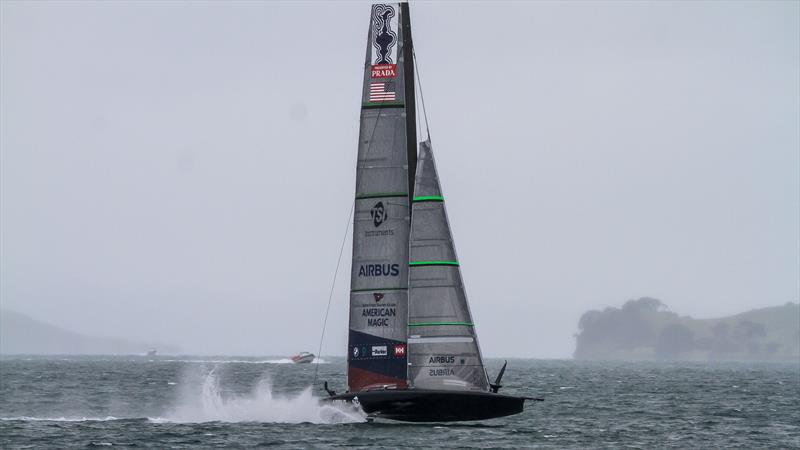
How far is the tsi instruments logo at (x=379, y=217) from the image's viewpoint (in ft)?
121

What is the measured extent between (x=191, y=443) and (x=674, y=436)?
1640 cm

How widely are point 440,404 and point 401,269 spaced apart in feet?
13.6

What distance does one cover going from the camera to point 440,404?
1407 inches

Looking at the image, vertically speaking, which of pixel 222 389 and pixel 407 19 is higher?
pixel 407 19

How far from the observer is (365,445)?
34031 mm

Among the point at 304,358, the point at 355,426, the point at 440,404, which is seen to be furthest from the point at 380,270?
the point at 304,358

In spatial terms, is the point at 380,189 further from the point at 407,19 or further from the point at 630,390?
the point at 630,390

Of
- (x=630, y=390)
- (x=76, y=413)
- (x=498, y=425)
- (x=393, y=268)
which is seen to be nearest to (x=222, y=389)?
(x=76, y=413)

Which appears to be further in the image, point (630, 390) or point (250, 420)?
point (630, 390)

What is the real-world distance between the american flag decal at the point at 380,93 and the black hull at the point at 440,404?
28.0 feet

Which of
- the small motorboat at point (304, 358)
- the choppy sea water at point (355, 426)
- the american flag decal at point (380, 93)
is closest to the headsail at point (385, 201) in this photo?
the american flag decal at point (380, 93)

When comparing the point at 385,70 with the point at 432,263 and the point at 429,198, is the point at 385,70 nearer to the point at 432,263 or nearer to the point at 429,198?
the point at 429,198

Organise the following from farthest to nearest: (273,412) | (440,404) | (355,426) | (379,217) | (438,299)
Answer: (273,412), (355,426), (379,217), (438,299), (440,404)

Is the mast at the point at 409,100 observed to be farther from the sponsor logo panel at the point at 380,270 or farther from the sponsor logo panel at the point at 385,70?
the sponsor logo panel at the point at 380,270
